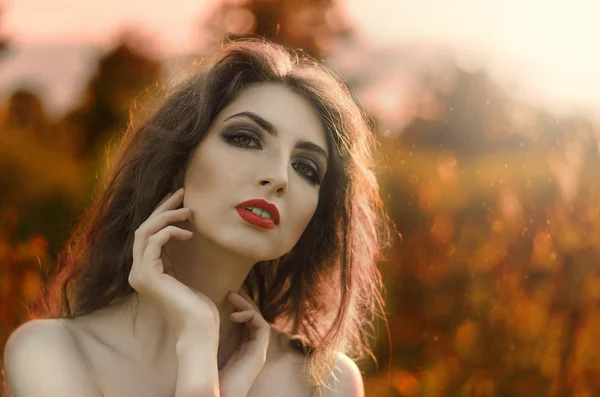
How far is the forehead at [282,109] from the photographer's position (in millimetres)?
2691

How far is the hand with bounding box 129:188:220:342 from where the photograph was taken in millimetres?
2494

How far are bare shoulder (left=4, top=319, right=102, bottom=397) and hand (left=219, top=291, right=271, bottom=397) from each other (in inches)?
17.3

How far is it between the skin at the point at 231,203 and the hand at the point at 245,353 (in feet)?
0.23

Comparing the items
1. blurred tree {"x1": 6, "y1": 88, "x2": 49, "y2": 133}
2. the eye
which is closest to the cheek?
the eye

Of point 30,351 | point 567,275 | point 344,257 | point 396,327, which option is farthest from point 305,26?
point 30,351

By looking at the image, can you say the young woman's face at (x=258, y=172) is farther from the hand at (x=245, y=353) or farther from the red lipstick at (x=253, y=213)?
the hand at (x=245, y=353)

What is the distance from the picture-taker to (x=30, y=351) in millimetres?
2484

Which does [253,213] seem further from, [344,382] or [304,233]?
[344,382]

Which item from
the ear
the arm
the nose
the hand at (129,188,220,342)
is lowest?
the arm

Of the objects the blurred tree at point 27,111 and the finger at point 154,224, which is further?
the blurred tree at point 27,111

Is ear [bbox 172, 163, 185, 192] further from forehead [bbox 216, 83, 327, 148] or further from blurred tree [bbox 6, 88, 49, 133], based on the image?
blurred tree [bbox 6, 88, 49, 133]

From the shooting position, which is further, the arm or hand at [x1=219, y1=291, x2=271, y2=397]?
the arm

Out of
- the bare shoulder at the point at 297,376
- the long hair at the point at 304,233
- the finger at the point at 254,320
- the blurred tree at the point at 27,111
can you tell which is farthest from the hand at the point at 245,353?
the blurred tree at the point at 27,111

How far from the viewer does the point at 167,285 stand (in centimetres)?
253
